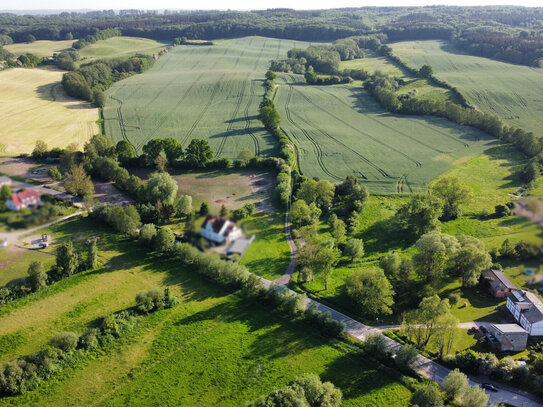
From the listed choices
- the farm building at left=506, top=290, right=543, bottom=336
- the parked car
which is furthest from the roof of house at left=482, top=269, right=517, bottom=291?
the parked car

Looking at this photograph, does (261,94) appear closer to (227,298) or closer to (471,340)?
(227,298)

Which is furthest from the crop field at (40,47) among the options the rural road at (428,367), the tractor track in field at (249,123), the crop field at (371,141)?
the rural road at (428,367)

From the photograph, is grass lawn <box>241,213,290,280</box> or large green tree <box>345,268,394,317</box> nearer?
large green tree <box>345,268,394,317</box>

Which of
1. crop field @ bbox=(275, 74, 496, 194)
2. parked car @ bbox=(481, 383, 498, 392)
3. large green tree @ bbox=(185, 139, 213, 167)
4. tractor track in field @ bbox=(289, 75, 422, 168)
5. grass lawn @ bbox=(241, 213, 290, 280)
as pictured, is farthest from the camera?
tractor track in field @ bbox=(289, 75, 422, 168)

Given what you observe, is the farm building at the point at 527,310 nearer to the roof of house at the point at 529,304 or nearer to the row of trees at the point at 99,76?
the roof of house at the point at 529,304

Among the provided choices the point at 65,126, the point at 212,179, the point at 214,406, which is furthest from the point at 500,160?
the point at 65,126

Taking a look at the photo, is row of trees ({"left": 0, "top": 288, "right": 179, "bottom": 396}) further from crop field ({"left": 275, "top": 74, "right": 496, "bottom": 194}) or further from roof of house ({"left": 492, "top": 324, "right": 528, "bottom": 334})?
crop field ({"left": 275, "top": 74, "right": 496, "bottom": 194})

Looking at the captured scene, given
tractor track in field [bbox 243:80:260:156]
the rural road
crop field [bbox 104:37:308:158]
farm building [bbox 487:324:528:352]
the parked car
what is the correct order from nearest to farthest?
1. the rural road
2. the parked car
3. farm building [bbox 487:324:528:352]
4. tractor track in field [bbox 243:80:260:156]
5. crop field [bbox 104:37:308:158]
